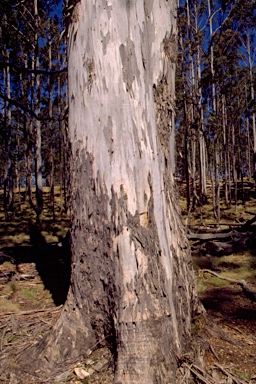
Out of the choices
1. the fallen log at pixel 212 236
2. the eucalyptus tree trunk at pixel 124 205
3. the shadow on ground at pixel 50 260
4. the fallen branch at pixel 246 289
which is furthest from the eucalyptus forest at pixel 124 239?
the fallen log at pixel 212 236

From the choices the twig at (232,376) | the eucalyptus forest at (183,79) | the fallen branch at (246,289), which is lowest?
the fallen branch at (246,289)

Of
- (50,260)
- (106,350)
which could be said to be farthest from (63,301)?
(50,260)

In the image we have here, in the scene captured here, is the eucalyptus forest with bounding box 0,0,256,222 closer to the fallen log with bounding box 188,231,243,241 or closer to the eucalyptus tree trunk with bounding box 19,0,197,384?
the fallen log with bounding box 188,231,243,241

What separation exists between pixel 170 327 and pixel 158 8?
1782 millimetres

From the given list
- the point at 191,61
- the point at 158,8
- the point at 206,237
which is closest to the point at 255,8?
the point at 191,61

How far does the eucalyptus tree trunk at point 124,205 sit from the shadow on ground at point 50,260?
1.50m

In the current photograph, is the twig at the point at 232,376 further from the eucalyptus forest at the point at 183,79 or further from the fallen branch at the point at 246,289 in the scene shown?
the eucalyptus forest at the point at 183,79

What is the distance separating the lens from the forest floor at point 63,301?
1.55m

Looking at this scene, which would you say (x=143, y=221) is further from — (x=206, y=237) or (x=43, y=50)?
(x=43, y=50)

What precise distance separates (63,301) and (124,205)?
59.0 inches

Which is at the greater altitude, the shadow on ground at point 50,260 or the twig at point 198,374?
the shadow on ground at point 50,260

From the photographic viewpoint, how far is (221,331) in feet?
6.32

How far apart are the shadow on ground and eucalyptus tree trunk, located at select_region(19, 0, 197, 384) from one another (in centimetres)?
150

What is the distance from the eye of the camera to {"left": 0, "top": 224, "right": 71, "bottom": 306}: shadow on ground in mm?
3342
